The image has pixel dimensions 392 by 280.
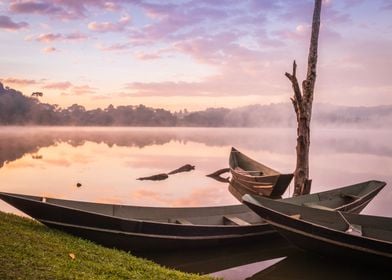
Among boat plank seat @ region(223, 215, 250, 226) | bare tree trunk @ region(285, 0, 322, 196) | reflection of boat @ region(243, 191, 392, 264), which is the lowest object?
boat plank seat @ region(223, 215, 250, 226)

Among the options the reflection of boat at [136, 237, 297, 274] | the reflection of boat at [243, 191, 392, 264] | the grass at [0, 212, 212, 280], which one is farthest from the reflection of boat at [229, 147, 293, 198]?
the grass at [0, 212, 212, 280]

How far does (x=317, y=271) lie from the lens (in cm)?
930

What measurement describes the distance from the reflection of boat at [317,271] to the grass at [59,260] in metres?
2.74

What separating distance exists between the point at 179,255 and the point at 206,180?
17594mm

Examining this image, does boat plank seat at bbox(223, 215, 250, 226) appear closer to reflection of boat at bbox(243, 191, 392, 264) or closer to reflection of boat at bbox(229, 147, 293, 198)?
reflection of boat at bbox(243, 191, 392, 264)

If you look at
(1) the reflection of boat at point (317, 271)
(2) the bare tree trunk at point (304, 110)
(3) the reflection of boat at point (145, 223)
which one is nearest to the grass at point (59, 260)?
(3) the reflection of boat at point (145, 223)

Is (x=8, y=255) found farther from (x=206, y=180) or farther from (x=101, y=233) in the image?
(x=206, y=180)

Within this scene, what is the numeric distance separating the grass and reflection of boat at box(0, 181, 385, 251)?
44 centimetres

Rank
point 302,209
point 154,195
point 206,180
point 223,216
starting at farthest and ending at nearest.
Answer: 1. point 206,180
2. point 154,195
3. point 223,216
4. point 302,209

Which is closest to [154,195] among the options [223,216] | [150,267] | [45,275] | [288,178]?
[288,178]

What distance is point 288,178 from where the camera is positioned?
1650 cm

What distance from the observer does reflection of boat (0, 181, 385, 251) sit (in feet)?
29.1

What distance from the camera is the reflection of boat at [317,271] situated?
9.00 meters

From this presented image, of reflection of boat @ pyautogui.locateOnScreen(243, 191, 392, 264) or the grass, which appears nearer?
the grass
